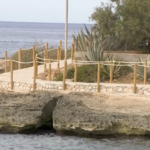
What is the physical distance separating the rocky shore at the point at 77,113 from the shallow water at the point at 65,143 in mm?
332

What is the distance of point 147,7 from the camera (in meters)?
22.1

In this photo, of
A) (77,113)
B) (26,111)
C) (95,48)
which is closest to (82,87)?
(77,113)

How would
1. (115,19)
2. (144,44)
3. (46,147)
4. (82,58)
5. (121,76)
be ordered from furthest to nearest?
(144,44), (115,19), (82,58), (121,76), (46,147)

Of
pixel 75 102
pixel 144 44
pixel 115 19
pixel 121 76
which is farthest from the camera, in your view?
pixel 144 44

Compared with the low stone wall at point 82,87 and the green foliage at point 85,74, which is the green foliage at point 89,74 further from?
the low stone wall at point 82,87

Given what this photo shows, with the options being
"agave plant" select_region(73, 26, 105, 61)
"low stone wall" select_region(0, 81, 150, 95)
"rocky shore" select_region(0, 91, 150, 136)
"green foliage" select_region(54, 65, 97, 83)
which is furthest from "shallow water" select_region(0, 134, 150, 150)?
"agave plant" select_region(73, 26, 105, 61)

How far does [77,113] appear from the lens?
1524 cm

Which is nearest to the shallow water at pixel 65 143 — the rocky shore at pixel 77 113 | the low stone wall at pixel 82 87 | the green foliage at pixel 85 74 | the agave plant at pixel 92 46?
the rocky shore at pixel 77 113

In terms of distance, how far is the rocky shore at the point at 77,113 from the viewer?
14719mm

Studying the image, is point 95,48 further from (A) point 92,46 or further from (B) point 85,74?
(B) point 85,74

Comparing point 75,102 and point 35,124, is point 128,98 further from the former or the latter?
point 35,124

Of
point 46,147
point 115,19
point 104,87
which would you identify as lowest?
point 46,147

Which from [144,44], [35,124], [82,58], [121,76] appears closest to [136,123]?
[35,124]

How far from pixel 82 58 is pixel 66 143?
7.72m
